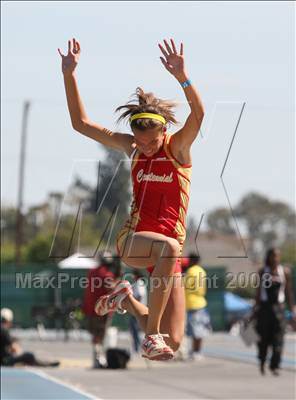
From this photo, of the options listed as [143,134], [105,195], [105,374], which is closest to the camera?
[143,134]

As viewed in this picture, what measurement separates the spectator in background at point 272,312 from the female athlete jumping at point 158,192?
8795 mm

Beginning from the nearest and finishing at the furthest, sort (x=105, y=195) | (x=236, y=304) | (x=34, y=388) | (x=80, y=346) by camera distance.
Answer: (x=105, y=195)
(x=34, y=388)
(x=80, y=346)
(x=236, y=304)

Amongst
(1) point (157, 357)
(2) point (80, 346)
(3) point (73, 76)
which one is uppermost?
(3) point (73, 76)

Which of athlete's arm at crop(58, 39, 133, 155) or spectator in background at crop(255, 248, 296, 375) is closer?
athlete's arm at crop(58, 39, 133, 155)

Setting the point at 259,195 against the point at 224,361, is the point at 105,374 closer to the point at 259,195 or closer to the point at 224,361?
the point at 224,361

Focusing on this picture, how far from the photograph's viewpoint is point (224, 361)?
23.1 m

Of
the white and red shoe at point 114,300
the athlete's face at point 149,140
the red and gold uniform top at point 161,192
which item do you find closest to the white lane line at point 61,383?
the white and red shoe at point 114,300

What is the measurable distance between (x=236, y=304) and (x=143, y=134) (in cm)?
3029

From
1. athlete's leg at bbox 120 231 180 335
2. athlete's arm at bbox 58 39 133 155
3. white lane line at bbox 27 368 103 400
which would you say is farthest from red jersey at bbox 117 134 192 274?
white lane line at bbox 27 368 103 400

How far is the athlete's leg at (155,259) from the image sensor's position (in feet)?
33.3

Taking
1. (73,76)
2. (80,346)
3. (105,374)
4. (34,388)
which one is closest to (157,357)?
(73,76)

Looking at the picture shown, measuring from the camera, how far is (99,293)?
67.6ft

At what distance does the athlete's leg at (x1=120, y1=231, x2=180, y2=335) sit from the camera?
33.3ft

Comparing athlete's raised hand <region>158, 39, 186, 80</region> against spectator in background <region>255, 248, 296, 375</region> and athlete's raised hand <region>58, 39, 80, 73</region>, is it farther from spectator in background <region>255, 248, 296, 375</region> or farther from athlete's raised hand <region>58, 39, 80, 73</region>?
spectator in background <region>255, 248, 296, 375</region>
